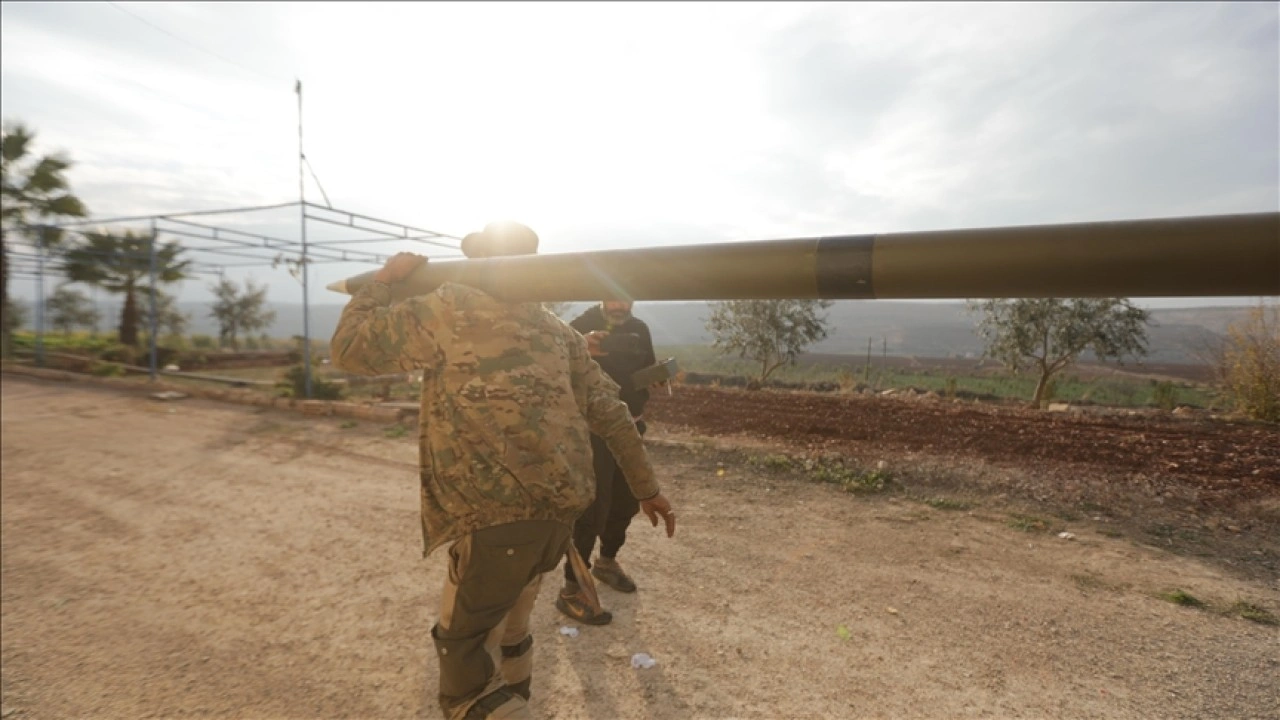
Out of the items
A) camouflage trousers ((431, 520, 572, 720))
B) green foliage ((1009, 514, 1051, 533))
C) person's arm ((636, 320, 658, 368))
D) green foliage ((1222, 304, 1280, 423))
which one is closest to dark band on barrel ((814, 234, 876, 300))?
green foliage ((1222, 304, 1280, 423))

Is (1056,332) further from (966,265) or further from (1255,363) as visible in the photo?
(966,265)

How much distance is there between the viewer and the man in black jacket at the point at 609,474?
3615mm

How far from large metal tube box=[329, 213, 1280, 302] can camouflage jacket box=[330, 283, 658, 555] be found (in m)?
0.55

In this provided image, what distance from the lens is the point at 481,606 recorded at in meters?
2.08

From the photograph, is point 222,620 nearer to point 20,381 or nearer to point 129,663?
point 129,663

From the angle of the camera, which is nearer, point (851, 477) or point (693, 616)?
point (693, 616)

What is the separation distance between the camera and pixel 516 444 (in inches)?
84.2

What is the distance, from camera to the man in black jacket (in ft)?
11.9

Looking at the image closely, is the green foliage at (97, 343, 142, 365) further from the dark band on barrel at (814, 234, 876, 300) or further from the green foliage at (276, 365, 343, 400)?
the dark band on barrel at (814, 234, 876, 300)

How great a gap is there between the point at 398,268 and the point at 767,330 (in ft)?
9.48

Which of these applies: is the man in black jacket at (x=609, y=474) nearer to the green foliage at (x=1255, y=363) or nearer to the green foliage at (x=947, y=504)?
the green foliage at (x=1255, y=363)

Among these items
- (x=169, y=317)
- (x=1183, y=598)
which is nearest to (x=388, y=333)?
(x=1183, y=598)

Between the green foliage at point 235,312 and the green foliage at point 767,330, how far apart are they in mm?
36394

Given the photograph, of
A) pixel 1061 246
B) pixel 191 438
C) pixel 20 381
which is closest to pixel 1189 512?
pixel 1061 246
